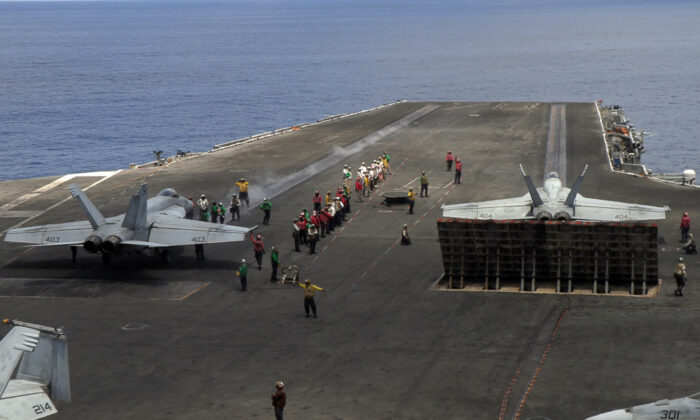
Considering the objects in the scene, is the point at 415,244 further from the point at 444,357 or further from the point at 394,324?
the point at 444,357

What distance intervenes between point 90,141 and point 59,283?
89240 mm

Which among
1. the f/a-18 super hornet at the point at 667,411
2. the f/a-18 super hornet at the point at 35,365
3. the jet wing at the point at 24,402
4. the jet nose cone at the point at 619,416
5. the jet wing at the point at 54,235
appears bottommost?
the jet nose cone at the point at 619,416

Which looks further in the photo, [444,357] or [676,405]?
[444,357]

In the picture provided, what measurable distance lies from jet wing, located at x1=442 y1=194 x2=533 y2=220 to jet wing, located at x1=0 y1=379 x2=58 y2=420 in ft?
94.6

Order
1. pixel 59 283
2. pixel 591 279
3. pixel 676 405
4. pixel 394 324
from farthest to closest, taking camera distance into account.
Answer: pixel 59 283 → pixel 591 279 → pixel 394 324 → pixel 676 405

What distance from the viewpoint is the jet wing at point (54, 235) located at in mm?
41906

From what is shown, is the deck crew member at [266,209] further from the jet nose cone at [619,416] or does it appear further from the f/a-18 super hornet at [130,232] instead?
the jet nose cone at [619,416]

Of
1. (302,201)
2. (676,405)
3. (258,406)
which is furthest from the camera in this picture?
(302,201)

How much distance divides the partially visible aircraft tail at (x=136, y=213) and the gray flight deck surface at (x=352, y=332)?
109 inches

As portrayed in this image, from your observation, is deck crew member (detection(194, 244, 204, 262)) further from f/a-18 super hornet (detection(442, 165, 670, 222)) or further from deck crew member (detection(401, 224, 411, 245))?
f/a-18 super hornet (detection(442, 165, 670, 222))

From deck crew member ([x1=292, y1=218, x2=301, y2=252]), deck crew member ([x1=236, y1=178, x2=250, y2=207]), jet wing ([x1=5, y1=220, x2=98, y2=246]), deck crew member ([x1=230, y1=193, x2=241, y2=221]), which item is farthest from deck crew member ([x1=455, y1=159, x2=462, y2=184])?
jet wing ([x1=5, y1=220, x2=98, y2=246])

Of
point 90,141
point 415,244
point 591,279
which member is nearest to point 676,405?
point 591,279

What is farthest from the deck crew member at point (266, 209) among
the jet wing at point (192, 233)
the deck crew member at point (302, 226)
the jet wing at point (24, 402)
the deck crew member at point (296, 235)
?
the jet wing at point (24, 402)

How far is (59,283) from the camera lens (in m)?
41.3
